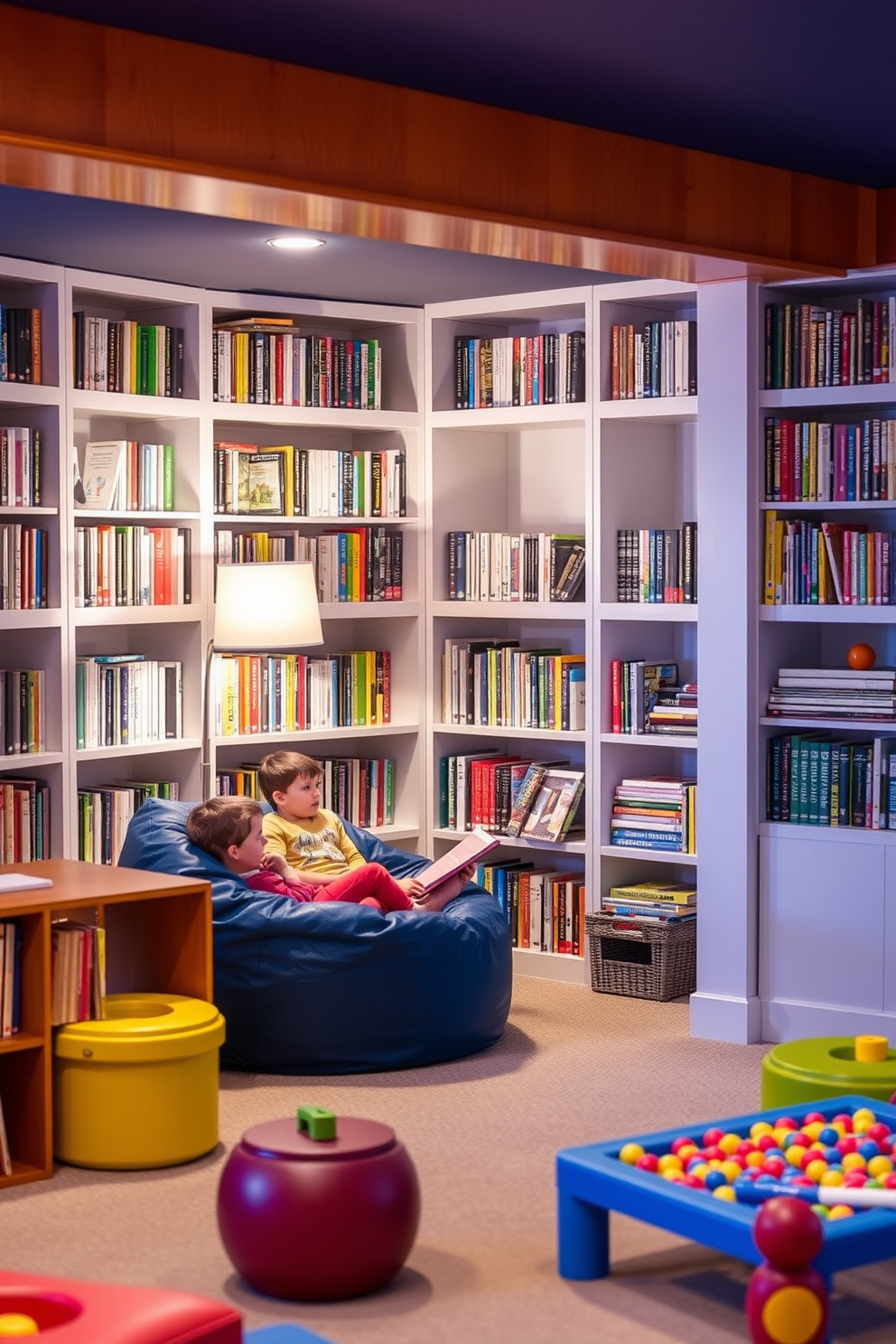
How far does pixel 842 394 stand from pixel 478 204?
1.67 m

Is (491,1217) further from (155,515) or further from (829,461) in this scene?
(155,515)

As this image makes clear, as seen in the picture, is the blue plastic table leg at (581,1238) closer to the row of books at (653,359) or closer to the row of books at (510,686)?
the row of books at (510,686)

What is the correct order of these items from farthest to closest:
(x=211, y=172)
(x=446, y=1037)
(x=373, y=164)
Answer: (x=446, y=1037)
(x=373, y=164)
(x=211, y=172)

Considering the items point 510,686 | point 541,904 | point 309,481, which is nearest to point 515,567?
point 510,686

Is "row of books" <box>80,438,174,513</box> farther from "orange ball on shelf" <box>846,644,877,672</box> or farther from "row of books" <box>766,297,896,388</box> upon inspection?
"orange ball on shelf" <box>846,644,877,672</box>

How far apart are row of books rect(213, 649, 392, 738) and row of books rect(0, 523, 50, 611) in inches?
30.8

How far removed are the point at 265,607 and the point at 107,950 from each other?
1476mm

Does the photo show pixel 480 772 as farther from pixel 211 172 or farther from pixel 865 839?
pixel 211 172

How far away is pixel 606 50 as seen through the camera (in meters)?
3.85

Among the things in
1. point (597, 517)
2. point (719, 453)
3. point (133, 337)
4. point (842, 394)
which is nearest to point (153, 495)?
point (133, 337)

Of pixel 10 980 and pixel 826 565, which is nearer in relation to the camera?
pixel 10 980

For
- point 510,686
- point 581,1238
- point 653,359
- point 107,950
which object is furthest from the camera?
point 510,686

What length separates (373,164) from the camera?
4051mm

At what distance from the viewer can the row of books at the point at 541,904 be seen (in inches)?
259
